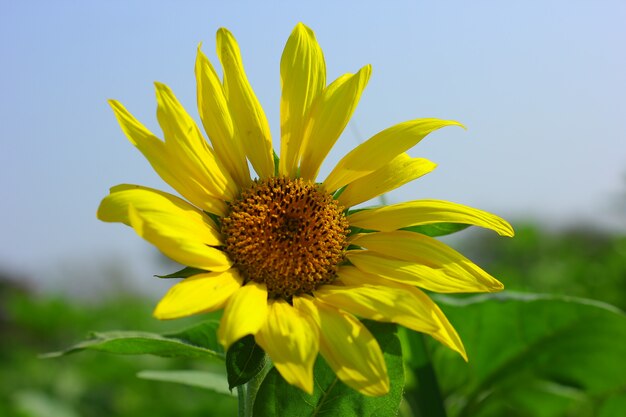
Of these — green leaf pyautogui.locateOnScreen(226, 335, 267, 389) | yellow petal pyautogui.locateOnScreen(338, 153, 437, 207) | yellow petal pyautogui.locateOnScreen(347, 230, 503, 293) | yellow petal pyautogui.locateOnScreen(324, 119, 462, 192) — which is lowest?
green leaf pyautogui.locateOnScreen(226, 335, 267, 389)

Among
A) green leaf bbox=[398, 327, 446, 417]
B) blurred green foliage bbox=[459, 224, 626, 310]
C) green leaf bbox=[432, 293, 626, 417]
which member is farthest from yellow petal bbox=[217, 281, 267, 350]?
blurred green foliage bbox=[459, 224, 626, 310]

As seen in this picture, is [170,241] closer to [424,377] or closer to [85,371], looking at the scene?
[424,377]

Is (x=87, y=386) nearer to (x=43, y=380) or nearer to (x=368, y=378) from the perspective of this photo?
(x=43, y=380)

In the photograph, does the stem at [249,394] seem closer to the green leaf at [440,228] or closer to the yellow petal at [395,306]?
the yellow petal at [395,306]

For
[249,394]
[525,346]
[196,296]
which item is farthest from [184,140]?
[525,346]

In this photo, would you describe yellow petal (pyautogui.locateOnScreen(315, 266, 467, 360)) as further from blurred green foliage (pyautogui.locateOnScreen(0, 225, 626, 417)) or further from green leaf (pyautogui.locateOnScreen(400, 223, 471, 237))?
blurred green foliage (pyautogui.locateOnScreen(0, 225, 626, 417))

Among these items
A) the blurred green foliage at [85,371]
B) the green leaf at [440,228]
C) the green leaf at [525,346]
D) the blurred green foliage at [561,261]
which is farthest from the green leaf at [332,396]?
the blurred green foliage at [561,261]
